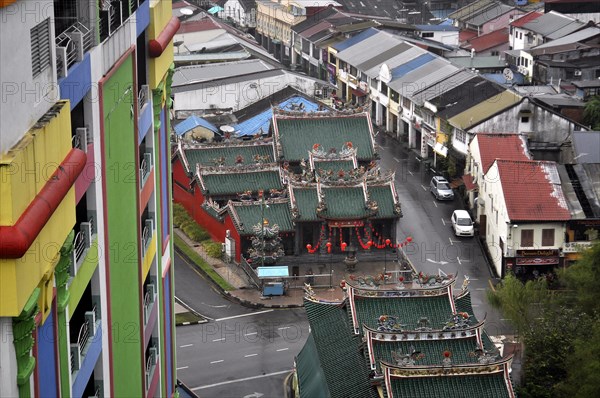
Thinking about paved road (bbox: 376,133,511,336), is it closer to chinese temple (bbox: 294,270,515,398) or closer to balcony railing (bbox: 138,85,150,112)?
chinese temple (bbox: 294,270,515,398)

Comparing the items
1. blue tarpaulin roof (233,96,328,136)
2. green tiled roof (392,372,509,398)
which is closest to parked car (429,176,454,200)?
blue tarpaulin roof (233,96,328,136)

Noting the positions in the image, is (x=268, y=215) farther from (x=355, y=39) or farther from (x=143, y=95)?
(x=355, y=39)

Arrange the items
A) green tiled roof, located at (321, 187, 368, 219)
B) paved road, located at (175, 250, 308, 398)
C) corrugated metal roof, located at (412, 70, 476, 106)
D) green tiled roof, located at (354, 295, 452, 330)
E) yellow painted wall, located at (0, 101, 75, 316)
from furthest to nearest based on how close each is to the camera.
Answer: corrugated metal roof, located at (412, 70, 476, 106), green tiled roof, located at (321, 187, 368, 219), paved road, located at (175, 250, 308, 398), green tiled roof, located at (354, 295, 452, 330), yellow painted wall, located at (0, 101, 75, 316)

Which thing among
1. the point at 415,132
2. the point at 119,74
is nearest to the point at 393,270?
the point at 415,132

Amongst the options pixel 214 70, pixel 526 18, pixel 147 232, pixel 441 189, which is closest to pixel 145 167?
pixel 147 232

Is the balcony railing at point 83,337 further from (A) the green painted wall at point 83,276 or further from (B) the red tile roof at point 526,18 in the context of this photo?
(B) the red tile roof at point 526,18
